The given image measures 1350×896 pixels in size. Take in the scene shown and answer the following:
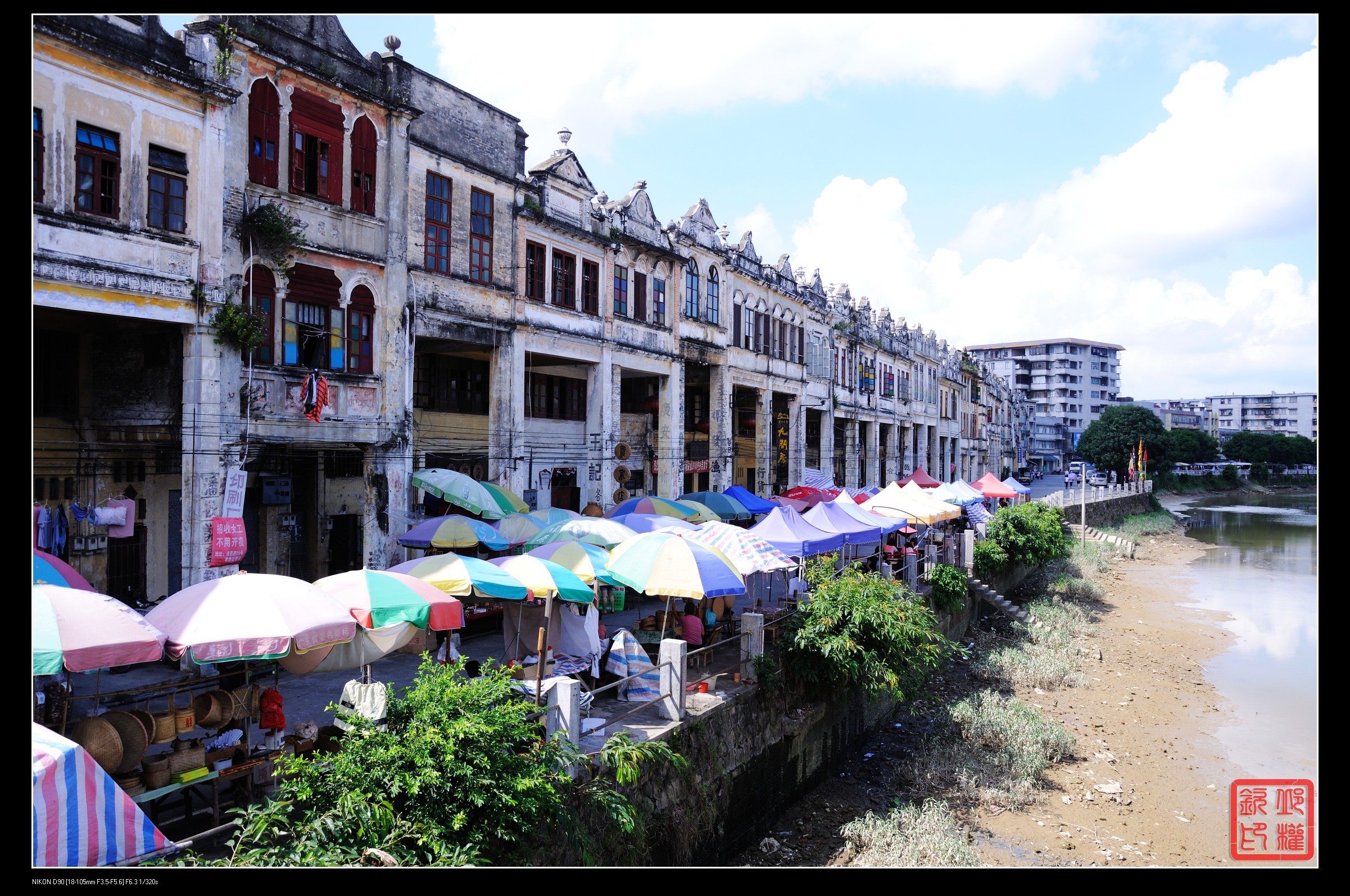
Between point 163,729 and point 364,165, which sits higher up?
point 364,165

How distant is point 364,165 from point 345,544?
8309mm

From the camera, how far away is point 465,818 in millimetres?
6910

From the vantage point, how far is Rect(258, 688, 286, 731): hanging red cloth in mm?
8773

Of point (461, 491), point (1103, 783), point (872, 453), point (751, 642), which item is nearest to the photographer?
point (751, 642)

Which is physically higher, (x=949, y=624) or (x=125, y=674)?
(x=125, y=674)

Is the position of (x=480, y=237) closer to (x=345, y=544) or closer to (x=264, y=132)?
(x=264, y=132)

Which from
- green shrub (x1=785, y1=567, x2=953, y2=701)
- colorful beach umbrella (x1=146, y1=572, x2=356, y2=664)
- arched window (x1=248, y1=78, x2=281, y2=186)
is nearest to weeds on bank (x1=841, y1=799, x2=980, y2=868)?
green shrub (x1=785, y1=567, x2=953, y2=701)

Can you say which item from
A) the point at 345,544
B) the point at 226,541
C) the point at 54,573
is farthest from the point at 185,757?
the point at 345,544

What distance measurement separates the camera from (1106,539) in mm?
49969

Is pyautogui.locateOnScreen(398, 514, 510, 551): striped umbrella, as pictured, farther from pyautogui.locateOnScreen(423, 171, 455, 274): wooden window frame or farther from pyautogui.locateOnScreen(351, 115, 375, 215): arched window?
pyautogui.locateOnScreen(351, 115, 375, 215): arched window

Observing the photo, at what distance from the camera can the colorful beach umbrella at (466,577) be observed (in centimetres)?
1027
